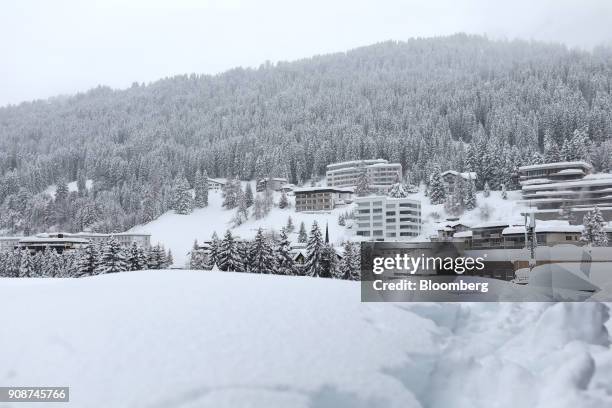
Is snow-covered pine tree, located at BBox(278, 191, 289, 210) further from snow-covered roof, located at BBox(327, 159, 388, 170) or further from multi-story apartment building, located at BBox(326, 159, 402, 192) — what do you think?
snow-covered roof, located at BBox(327, 159, 388, 170)

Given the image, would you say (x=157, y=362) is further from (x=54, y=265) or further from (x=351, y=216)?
(x=351, y=216)

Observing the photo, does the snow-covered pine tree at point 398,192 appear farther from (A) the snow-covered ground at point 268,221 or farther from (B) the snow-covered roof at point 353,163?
(B) the snow-covered roof at point 353,163

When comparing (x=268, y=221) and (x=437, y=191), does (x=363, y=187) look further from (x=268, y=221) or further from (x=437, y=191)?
(x=268, y=221)

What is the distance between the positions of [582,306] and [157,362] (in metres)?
5.05

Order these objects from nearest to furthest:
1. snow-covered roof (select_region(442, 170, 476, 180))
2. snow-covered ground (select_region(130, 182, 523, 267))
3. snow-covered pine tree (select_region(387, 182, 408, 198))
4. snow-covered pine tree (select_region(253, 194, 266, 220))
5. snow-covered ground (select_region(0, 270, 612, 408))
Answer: snow-covered ground (select_region(0, 270, 612, 408)), snow-covered ground (select_region(130, 182, 523, 267)), snow-covered pine tree (select_region(387, 182, 408, 198)), snow-covered roof (select_region(442, 170, 476, 180)), snow-covered pine tree (select_region(253, 194, 266, 220))

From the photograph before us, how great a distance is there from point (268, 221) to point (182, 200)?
2474cm

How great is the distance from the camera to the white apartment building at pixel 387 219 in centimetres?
7456

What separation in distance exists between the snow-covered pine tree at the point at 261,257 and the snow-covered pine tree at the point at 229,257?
1.02 m

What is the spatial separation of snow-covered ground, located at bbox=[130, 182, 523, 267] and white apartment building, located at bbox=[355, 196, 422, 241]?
6.36 feet

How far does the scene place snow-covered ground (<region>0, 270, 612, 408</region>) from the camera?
204 inches

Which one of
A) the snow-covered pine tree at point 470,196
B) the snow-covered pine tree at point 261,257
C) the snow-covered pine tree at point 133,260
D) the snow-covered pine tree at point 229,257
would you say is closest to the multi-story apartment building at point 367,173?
the snow-covered pine tree at point 470,196

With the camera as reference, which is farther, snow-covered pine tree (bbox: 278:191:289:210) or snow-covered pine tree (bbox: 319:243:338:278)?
snow-covered pine tree (bbox: 278:191:289:210)

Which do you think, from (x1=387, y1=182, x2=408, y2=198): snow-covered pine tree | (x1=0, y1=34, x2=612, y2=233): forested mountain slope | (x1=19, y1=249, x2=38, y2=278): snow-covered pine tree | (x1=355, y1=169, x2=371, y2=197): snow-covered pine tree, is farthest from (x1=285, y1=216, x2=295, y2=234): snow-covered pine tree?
(x1=19, y1=249, x2=38, y2=278): snow-covered pine tree

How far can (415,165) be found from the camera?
335 feet
